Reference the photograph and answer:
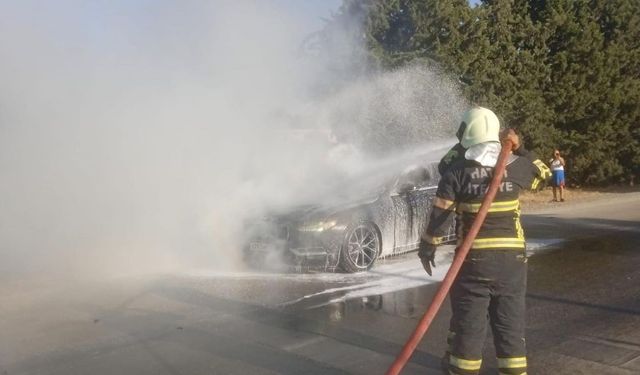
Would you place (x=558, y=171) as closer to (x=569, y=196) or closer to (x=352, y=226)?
(x=569, y=196)

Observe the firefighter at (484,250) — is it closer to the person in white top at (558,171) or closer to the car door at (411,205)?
the car door at (411,205)

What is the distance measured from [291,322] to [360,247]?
2.32 m

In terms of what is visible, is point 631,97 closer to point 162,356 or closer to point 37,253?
point 37,253

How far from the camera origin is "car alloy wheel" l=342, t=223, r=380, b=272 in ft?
26.6

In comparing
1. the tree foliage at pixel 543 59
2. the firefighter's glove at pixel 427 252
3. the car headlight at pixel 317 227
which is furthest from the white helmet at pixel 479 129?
the tree foliage at pixel 543 59

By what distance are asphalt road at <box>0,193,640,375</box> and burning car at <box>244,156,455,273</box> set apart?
0.80ft

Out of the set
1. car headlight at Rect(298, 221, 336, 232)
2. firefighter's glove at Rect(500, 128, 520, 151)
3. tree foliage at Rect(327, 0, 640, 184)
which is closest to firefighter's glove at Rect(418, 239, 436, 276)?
firefighter's glove at Rect(500, 128, 520, 151)

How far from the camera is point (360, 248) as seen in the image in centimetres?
826

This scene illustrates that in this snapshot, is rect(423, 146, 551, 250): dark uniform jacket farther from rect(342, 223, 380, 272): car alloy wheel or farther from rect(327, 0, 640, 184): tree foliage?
rect(327, 0, 640, 184): tree foliage

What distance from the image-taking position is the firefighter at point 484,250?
13.0 ft

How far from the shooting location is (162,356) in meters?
5.26

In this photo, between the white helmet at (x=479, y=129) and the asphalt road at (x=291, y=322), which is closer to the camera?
the white helmet at (x=479, y=129)

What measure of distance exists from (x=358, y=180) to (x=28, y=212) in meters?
4.25

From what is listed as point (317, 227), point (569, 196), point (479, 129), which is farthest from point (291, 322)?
point (569, 196)
